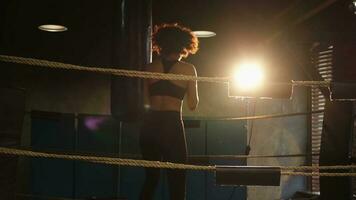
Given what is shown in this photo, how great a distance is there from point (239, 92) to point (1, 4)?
1.64 metres

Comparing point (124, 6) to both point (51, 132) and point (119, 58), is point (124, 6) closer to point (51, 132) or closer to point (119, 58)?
point (119, 58)

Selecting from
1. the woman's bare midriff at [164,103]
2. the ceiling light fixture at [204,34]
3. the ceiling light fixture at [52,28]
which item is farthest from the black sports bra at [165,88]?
the ceiling light fixture at [52,28]

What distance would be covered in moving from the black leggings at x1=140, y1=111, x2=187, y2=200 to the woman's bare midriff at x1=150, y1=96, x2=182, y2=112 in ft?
0.09

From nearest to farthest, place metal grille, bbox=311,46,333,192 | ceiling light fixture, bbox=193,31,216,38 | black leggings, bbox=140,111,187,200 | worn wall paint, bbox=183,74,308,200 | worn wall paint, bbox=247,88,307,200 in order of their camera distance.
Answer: black leggings, bbox=140,111,187,200
ceiling light fixture, bbox=193,31,216,38
worn wall paint, bbox=183,74,308,200
worn wall paint, bbox=247,88,307,200
metal grille, bbox=311,46,333,192

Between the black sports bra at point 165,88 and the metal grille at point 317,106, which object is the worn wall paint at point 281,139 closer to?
the metal grille at point 317,106

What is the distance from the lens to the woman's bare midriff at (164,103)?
2887mm

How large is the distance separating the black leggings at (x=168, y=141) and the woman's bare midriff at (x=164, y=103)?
0.03m

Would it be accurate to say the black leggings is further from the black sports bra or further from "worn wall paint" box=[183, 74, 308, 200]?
"worn wall paint" box=[183, 74, 308, 200]

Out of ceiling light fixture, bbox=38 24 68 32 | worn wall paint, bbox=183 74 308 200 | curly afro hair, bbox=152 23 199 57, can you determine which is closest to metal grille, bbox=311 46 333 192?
worn wall paint, bbox=183 74 308 200

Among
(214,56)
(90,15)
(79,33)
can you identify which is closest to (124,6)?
(90,15)

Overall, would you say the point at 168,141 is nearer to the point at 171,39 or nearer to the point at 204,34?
the point at 171,39

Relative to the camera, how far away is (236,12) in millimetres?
4918

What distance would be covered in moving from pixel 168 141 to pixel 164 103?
25 centimetres

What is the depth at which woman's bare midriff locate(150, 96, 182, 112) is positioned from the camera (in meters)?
2.89
